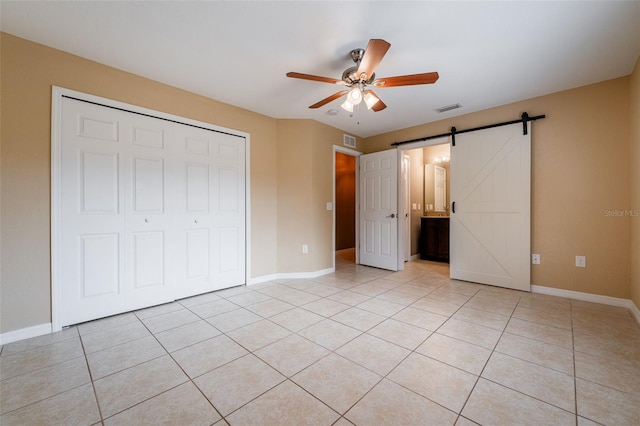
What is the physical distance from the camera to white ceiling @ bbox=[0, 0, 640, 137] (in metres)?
1.82

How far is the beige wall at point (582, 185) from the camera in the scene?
Answer: 2770mm

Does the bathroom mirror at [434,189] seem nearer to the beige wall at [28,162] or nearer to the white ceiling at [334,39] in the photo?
the white ceiling at [334,39]

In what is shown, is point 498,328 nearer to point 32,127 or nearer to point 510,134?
point 510,134

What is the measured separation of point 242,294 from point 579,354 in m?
3.31

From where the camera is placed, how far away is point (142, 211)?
2.75 metres

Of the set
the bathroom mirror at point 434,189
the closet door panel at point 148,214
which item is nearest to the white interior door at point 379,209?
the bathroom mirror at point 434,189

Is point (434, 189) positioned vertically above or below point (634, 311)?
above

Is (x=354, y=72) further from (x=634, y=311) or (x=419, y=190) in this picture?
(x=419, y=190)

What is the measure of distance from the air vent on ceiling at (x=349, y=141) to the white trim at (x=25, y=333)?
14.7 ft

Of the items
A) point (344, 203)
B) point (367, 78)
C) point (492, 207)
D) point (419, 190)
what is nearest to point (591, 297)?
point (492, 207)

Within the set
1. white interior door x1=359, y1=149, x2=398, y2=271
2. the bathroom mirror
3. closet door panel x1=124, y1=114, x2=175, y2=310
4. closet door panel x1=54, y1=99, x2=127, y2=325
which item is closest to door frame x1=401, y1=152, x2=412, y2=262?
white interior door x1=359, y1=149, x2=398, y2=271

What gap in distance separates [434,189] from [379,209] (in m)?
1.91

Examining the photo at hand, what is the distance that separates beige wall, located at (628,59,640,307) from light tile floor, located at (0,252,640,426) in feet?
1.32

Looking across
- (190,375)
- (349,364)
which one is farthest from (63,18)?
(349,364)
